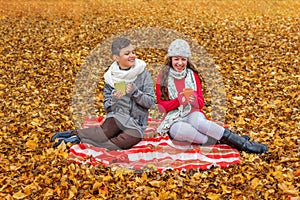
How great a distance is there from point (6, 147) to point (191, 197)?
8.59ft

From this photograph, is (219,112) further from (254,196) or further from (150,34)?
(150,34)

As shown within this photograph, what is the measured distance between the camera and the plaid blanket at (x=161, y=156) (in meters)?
4.86

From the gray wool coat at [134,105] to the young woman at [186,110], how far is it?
17cm

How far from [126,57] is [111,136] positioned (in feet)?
3.31

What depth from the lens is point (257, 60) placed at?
29.7 ft

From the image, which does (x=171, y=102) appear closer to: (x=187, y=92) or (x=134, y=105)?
(x=187, y=92)

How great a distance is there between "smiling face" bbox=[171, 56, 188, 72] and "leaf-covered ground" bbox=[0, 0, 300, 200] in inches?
49.3

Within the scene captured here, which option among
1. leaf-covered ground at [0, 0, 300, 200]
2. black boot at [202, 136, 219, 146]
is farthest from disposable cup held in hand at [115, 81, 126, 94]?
black boot at [202, 136, 219, 146]

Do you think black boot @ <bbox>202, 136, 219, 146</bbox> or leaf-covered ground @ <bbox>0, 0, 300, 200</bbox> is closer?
leaf-covered ground @ <bbox>0, 0, 300, 200</bbox>

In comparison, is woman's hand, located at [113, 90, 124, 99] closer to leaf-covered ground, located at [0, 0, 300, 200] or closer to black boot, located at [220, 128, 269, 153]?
leaf-covered ground, located at [0, 0, 300, 200]

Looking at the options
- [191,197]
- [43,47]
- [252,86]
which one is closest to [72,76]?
[43,47]

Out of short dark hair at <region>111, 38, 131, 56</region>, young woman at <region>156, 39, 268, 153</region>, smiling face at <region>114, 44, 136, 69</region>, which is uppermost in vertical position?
short dark hair at <region>111, 38, 131, 56</region>

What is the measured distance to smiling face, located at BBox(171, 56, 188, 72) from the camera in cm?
505

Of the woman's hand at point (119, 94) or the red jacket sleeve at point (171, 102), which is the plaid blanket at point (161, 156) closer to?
the red jacket sleeve at point (171, 102)
